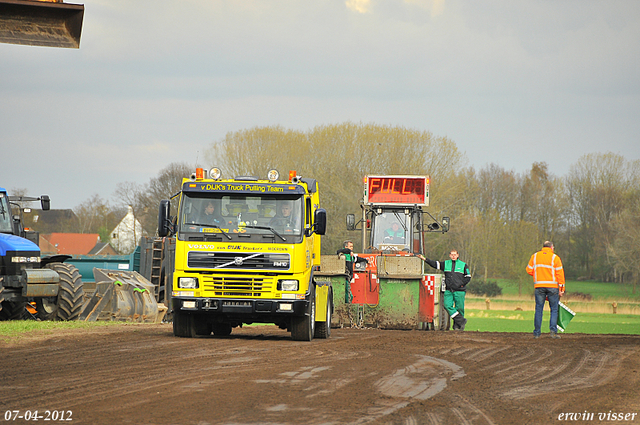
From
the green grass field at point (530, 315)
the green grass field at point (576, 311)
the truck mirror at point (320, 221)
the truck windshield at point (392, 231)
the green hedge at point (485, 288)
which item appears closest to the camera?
the truck mirror at point (320, 221)

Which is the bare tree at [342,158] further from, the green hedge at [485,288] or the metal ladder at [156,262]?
the metal ladder at [156,262]

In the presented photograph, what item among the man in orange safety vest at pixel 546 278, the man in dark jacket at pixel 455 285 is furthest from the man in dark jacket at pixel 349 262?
the man in orange safety vest at pixel 546 278

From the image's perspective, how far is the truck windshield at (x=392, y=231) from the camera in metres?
21.8

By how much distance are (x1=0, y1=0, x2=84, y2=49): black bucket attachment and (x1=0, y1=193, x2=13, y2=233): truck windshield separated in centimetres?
798

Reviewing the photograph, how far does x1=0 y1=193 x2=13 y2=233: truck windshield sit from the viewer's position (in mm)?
16312

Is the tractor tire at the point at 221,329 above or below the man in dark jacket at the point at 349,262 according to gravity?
below

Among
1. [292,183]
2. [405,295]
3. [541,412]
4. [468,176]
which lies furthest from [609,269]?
[541,412]

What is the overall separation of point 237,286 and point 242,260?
18.0 inches

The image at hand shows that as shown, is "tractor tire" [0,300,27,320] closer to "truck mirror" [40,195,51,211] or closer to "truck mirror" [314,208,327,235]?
"truck mirror" [40,195,51,211]

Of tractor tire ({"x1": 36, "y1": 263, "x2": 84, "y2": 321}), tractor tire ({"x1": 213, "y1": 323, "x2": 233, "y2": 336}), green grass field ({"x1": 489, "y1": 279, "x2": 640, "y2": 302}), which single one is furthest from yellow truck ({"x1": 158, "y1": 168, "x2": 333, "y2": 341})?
green grass field ({"x1": 489, "y1": 279, "x2": 640, "y2": 302})

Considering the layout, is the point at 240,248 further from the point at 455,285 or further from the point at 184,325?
the point at 455,285

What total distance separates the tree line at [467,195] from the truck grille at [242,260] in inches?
1265

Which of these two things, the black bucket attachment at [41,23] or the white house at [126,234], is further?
the white house at [126,234]

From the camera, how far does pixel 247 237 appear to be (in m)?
→ 12.4
